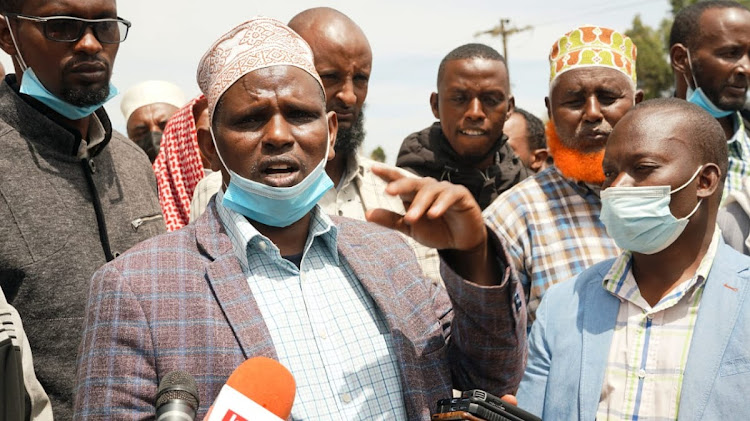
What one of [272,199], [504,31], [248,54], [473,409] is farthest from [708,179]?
[504,31]

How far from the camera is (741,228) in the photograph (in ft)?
12.8

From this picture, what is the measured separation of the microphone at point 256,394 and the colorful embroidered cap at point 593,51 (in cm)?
322

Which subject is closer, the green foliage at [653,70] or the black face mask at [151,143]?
the black face mask at [151,143]

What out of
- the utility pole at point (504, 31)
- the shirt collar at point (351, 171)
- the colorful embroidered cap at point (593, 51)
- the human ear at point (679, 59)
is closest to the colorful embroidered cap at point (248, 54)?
the shirt collar at point (351, 171)

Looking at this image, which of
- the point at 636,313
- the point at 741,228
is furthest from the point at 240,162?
the point at 741,228

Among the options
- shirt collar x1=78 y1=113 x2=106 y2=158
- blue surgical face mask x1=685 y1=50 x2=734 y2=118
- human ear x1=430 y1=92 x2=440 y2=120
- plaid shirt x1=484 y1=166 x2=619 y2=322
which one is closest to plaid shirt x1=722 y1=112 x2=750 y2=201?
blue surgical face mask x1=685 y1=50 x2=734 y2=118

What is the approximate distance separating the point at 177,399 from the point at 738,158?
165 inches

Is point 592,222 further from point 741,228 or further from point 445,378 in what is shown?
point 445,378

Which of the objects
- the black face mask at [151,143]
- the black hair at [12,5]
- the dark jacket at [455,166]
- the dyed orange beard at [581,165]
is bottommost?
the black face mask at [151,143]

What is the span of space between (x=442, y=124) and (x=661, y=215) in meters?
2.49

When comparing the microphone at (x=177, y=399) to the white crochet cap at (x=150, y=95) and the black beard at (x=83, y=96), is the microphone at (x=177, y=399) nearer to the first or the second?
the black beard at (x=83, y=96)

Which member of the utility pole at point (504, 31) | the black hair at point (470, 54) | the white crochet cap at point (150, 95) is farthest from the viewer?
the utility pole at point (504, 31)

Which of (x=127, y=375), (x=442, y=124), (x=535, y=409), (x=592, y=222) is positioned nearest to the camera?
(x=127, y=375)

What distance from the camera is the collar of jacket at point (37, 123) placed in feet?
11.8
